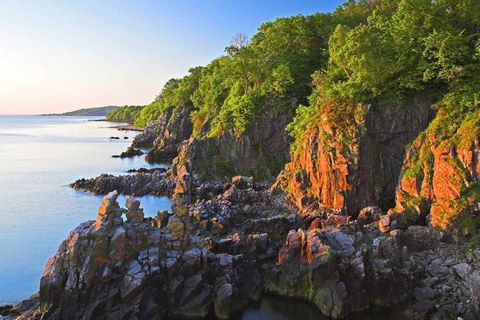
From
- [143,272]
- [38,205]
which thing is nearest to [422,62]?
[143,272]

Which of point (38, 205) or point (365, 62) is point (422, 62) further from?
point (38, 205)

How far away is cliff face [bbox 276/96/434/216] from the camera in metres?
43.9

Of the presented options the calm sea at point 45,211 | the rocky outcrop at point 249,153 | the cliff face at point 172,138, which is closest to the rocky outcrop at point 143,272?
the calm sea at point 45,211

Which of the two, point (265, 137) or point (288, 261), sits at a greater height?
point (265, 137)

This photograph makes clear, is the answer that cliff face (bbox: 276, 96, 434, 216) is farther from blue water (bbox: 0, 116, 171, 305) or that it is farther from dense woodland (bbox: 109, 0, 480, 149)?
blue water (bbox: 0, 116, 171, 305)

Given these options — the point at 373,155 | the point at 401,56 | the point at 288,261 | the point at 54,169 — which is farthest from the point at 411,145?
the point at 54,169

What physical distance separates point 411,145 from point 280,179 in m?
14.9

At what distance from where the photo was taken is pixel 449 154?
37031mm

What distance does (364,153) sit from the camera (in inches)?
1741

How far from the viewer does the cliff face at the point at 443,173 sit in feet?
115

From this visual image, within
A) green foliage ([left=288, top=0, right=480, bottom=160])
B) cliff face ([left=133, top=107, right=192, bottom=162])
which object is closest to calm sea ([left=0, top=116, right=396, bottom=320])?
cliff face ([left=133, top=107, right=192, bottom=162])

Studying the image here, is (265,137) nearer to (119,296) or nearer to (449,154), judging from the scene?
(449,154)

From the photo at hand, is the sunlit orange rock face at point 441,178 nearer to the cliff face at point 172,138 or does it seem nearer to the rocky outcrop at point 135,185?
the rocky outcrop at point 135,185

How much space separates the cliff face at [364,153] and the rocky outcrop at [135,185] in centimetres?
2704
